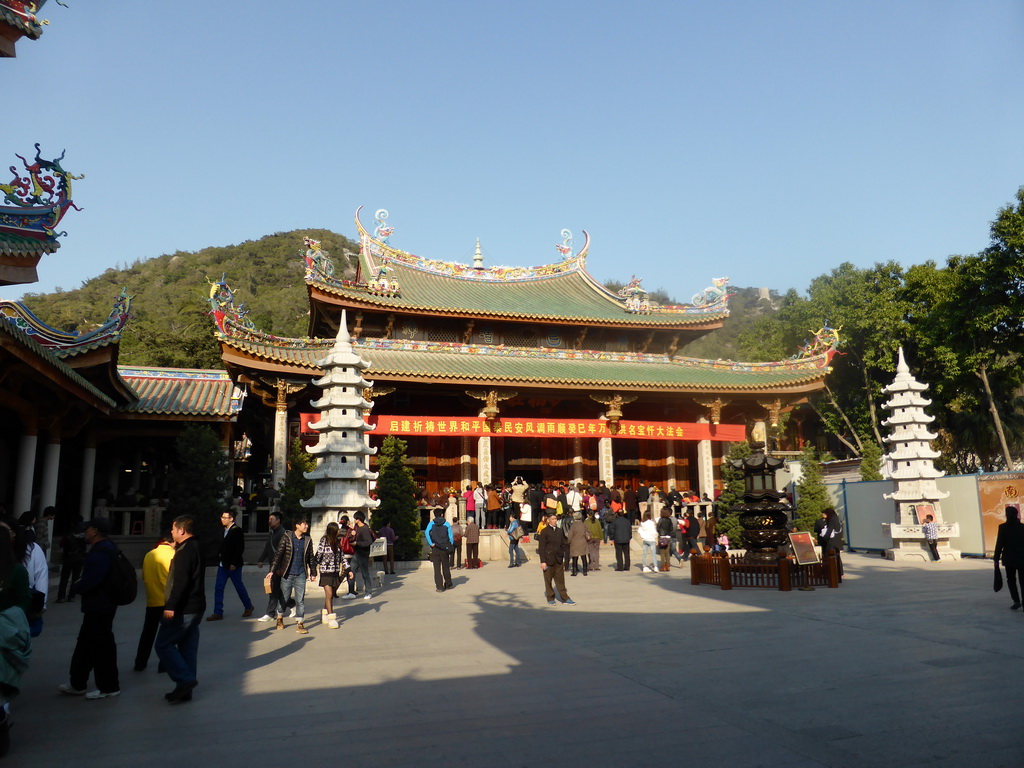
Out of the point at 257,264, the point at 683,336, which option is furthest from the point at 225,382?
the point at 257,264

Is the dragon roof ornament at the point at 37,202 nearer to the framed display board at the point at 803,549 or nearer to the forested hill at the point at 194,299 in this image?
the framed display board at the point at 803,549

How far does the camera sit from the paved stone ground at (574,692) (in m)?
4.46

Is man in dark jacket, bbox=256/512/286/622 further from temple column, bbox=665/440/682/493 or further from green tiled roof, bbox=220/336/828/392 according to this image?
temple column, bbox=665/440/682/493

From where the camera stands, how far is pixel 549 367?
25.1 m

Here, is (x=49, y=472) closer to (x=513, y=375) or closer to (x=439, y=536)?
(x=439, y=536)

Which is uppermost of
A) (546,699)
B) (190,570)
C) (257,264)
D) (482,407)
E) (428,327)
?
(257,264)

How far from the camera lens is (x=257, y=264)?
269 ft

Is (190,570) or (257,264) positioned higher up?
(257,264)

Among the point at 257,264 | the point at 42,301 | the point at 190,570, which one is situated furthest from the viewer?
the point at 257,264

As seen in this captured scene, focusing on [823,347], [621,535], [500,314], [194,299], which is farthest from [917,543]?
[194,299]

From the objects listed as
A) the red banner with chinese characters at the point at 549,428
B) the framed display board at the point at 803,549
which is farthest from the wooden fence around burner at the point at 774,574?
the red banner with chinese characters at the point at 549,428

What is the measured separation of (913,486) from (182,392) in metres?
20.4

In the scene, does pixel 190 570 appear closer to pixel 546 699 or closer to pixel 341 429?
pixel 546 699

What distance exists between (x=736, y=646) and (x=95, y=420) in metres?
18.0
